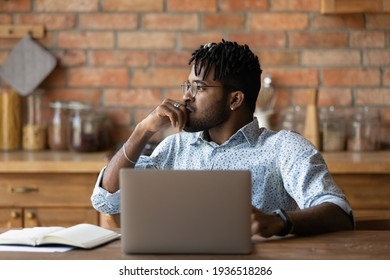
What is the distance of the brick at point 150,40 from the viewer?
4.05 meters

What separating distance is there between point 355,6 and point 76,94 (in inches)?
56.9

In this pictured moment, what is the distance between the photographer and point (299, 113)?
4.02 meters

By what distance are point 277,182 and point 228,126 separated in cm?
24

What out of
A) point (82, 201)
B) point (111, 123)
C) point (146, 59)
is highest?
point (146, 59)

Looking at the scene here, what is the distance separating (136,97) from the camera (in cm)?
407

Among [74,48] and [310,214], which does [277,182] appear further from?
[74,48]

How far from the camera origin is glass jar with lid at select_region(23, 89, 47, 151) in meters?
4.02

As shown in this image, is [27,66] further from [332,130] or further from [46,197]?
[332,130]

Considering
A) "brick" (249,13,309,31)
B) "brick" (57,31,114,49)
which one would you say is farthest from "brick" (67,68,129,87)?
"brick" (249,13,309,31)

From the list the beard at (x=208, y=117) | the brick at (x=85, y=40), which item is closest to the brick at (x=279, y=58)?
the brick at (x=85, y=40)

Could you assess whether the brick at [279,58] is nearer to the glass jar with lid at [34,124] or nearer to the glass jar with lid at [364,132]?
the glass jar with lid at [364,132]

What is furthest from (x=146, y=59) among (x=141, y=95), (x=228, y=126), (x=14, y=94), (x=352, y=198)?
(x=228, y=126)

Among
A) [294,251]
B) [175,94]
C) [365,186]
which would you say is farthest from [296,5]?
[294,251]

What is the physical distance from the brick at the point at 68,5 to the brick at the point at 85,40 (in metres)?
0.12
